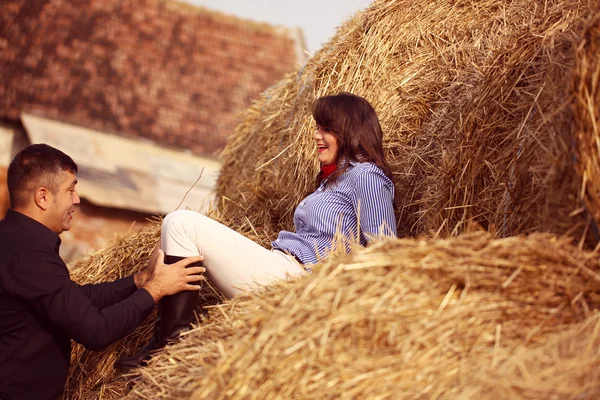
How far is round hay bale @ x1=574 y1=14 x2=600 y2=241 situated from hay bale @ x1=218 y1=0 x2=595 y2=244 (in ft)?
0.22

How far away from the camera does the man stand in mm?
3484

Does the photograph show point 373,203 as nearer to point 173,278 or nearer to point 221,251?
point 221,251

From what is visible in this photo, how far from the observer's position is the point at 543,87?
342 cm

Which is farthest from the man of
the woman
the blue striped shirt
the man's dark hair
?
the blue striped shirt

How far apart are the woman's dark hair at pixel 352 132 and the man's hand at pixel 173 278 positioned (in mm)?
905

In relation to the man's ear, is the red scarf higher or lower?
higher

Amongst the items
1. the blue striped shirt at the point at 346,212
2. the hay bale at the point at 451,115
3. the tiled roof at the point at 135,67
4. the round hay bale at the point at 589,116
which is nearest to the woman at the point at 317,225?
the blue striped shirt at the point at 346,212

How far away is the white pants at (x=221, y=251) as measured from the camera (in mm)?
3645

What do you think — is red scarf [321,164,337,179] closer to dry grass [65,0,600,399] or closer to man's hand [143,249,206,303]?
dry grass [65,0,600,399]

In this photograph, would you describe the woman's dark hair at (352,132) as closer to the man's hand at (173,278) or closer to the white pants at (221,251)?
the white pants at (221,251)

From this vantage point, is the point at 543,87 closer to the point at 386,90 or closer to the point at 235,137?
the point at 386,90

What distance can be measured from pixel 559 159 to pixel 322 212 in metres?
1.33

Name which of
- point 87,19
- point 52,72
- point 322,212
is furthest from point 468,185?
point 87,19

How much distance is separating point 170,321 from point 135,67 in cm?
1394
